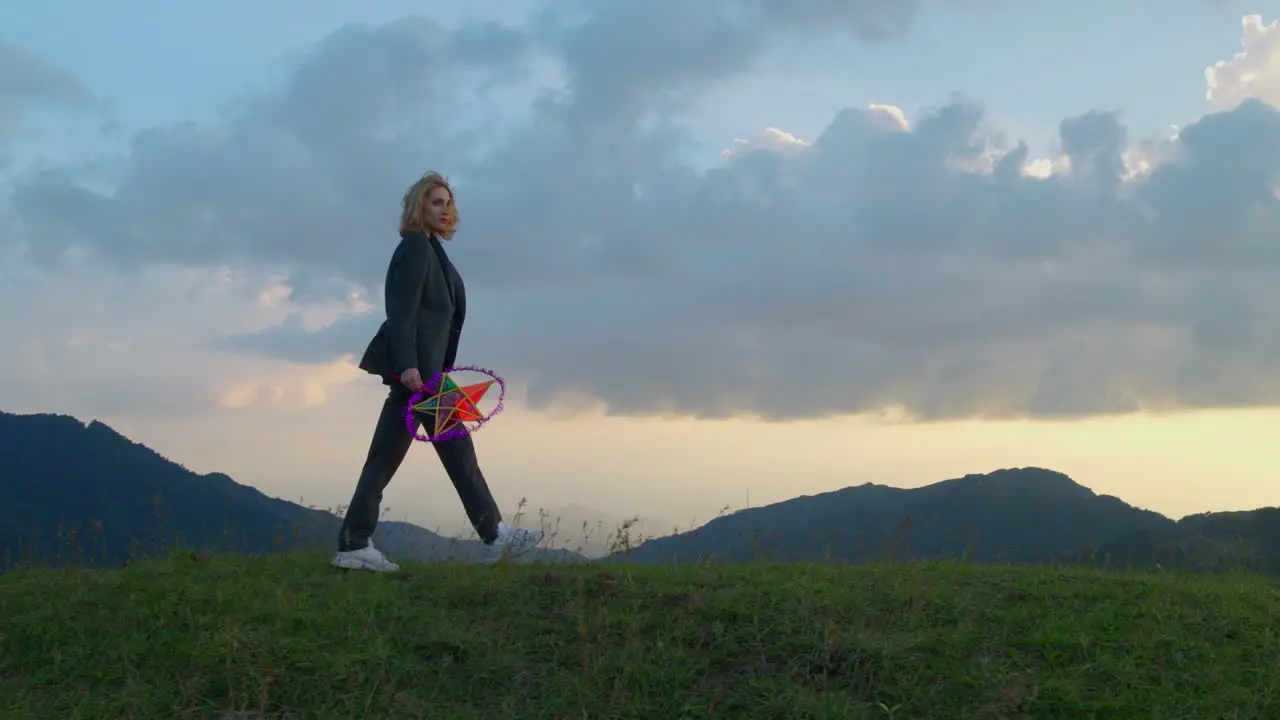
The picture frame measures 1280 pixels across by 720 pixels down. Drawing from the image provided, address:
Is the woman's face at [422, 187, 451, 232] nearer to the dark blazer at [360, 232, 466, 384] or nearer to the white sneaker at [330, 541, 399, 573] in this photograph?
the dark blazer at [360, 232, 466, 384]

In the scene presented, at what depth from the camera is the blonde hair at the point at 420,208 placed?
308 inches

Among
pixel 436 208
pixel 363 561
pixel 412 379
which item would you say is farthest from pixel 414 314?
pixel 363 561

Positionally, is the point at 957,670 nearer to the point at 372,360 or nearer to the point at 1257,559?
the point at 372,360

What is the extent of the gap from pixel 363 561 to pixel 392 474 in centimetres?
69

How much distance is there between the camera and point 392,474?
25.2 ft

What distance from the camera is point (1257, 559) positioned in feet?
31.5

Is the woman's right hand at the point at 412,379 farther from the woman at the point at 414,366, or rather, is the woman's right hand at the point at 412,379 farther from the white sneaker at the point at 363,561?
the white sneaker at the point at 363,561

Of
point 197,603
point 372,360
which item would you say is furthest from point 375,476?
point 197,603

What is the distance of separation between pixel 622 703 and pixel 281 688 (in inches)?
71.0

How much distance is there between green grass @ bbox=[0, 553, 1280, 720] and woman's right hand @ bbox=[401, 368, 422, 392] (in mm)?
1376

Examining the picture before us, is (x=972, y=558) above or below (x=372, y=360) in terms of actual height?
below

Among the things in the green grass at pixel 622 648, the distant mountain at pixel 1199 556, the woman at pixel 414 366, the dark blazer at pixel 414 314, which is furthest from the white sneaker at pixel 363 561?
the distant mountain at pixel 1199 556

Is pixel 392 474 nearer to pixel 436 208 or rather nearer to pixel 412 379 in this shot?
pixel 412 379

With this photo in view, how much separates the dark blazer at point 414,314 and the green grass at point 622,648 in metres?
1.62
